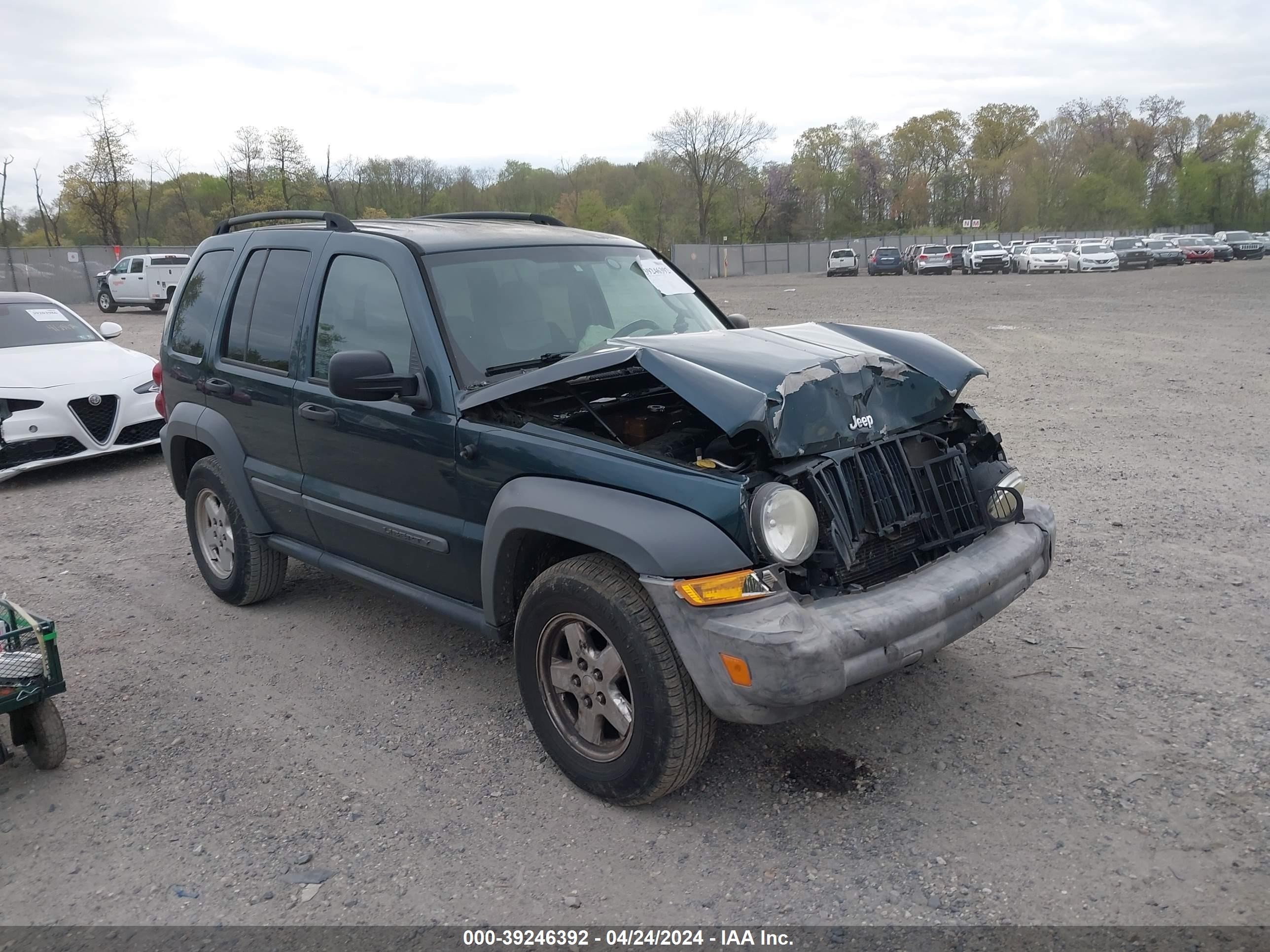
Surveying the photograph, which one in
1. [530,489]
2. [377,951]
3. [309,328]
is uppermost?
[309,328]

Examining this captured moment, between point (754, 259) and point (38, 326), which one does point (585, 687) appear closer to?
point (38, 326)

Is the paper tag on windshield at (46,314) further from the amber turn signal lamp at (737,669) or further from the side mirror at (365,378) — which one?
the amber turn signal lamp at (737,669)

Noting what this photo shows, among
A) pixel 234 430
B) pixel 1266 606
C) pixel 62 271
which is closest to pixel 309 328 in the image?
pixel 234 430

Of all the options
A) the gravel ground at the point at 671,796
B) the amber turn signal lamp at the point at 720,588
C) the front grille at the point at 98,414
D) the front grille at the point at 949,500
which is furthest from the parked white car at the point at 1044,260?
the amber turn signal lamp at the point at 720,588

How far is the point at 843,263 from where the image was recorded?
179 feet

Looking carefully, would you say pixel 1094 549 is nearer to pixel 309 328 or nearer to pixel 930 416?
pixel 930 416

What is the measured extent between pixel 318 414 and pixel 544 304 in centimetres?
116

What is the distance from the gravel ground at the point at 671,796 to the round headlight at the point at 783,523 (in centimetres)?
94

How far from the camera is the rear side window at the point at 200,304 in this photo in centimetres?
532

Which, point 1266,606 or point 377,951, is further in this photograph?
point 1266,606

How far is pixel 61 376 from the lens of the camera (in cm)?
884

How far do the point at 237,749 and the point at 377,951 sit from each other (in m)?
1.50

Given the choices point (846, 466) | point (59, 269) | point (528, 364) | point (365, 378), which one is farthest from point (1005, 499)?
point (59, 269)

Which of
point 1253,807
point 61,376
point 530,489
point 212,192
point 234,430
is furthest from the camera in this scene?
point 212,192
